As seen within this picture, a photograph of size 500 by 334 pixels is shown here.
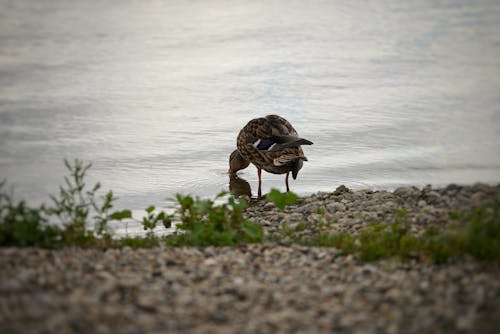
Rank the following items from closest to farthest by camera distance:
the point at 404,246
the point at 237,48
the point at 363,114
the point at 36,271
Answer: the point at 36,271
the point at 404,246
the point at 363,114
the point at 237,48

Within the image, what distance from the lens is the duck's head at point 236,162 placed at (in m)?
7.64

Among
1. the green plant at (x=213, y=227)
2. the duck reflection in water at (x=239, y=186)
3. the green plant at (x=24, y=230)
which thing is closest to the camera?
the green plant at (x=24, y=230)

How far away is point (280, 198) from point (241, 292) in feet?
6.29

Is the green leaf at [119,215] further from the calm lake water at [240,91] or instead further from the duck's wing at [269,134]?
the duck's wing at [269,134]

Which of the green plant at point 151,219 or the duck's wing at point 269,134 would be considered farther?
the duck's wing at point 269,134

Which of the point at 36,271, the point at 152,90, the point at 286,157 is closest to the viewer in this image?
the point at 36,271

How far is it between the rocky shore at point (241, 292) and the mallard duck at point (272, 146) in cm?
219

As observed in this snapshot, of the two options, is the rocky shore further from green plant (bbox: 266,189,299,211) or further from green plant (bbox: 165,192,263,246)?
green plant (bbox: 266,189,299,211)

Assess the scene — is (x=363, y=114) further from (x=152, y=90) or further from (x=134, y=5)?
(x=134, y=5)

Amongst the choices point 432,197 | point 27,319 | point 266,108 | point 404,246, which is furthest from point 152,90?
point 27,319

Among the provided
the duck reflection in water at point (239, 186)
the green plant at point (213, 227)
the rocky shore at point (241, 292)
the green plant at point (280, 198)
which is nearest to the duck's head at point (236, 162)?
the duck reflection in water at point (239, 186)

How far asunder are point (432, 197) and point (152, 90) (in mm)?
5613

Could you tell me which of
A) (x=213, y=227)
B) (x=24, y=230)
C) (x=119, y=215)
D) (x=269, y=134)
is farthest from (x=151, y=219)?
(x=269, y=134)

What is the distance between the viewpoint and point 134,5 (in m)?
15.2
